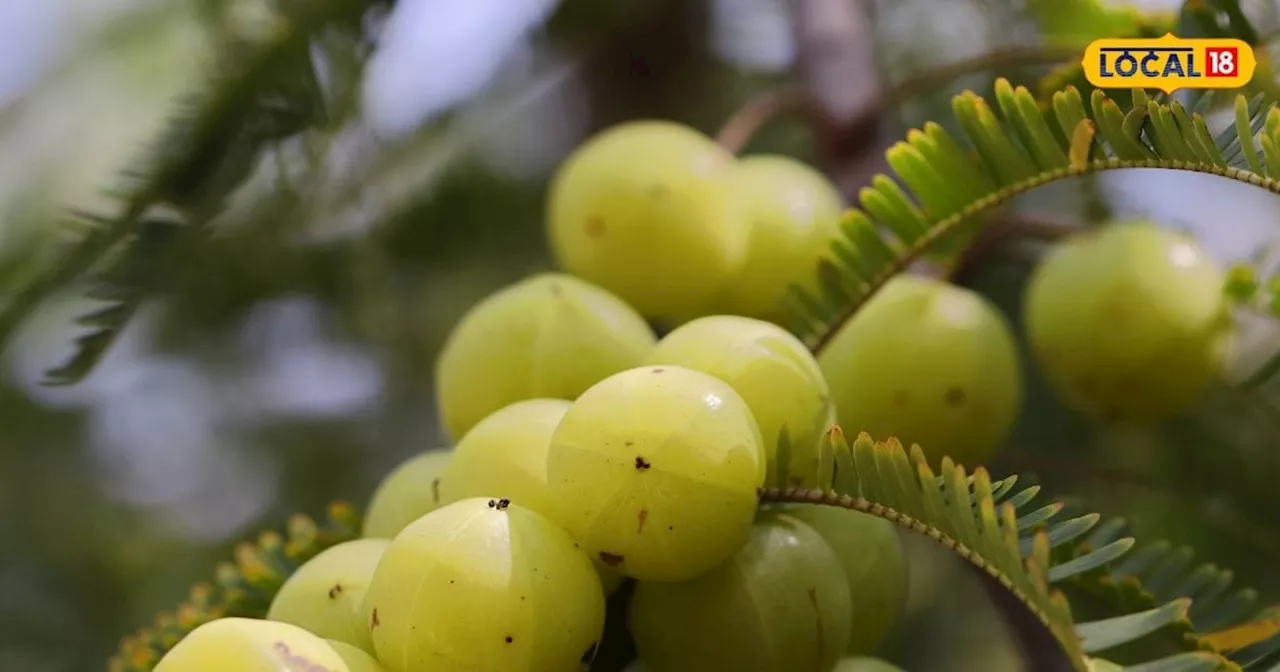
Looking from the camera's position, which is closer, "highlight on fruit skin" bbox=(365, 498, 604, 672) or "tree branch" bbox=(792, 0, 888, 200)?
"highlight on fruit skin" bbox=(365, 498, 604, 672)

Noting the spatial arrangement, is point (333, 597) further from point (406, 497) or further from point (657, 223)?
point (657, 223)

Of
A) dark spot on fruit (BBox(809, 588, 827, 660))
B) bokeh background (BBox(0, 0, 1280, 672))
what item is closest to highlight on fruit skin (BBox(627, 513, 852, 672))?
dark spot on fruit (BBox(809, 588, 827, 660))

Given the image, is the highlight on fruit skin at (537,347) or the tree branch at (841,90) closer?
the highlight on fruit skin at (537,347)

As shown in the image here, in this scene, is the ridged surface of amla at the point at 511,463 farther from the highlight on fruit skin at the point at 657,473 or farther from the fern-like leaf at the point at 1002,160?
the fern-like leaf at the point at 1002,160

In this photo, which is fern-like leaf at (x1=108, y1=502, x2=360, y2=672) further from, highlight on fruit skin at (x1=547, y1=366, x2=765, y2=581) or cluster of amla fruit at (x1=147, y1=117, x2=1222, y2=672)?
highlight on fruit skin at (x1=547, y1=366, x2=765, y2=581)

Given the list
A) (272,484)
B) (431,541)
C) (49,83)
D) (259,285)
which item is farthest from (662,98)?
(431,541)

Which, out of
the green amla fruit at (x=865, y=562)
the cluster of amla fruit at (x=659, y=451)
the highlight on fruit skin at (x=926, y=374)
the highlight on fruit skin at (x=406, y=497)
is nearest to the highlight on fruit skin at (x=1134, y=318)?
the cluster of amla fruit at (x=659, y=451)
